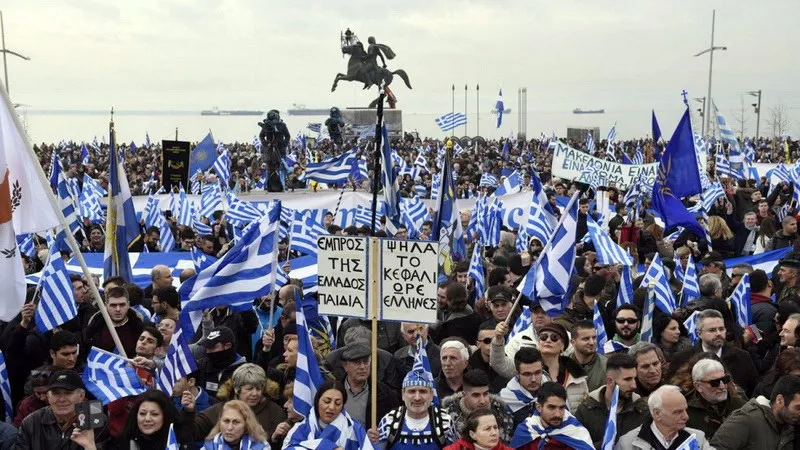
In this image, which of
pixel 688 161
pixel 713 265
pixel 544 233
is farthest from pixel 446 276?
pixel 688 161

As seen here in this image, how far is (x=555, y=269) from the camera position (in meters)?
8.53

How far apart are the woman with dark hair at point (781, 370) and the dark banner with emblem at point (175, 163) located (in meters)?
15.9

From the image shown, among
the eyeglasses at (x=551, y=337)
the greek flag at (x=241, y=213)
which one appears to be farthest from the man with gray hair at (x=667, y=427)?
the greek flag at (x=241, y=213)

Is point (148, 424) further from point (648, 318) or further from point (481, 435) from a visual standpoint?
point (648, 318)

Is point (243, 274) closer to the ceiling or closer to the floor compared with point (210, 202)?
closer to the ceiling

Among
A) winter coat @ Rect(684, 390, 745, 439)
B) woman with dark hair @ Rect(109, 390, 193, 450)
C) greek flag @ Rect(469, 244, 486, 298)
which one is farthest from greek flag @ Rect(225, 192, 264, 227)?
winter coat @ Rect(684, 390, 745, 439)

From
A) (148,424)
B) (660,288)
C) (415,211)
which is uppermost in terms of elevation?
(415,211)

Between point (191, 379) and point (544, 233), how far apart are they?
6.60 metres

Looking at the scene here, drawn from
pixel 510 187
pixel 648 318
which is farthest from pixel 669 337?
pixel 510 187

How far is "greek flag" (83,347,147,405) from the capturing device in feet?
21.5

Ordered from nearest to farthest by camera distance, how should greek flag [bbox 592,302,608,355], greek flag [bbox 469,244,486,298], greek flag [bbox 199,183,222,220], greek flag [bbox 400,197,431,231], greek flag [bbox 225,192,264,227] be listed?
greek flag [bbox 592,302,608,355] → greek flag [bbox 469,244,486,298] → greek flag [bbox 225,192,264,227] → greek flag [bbox 400,197,431,231] → greek flag [bbox 199,183,222,220]

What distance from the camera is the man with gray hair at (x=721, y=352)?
268 inches

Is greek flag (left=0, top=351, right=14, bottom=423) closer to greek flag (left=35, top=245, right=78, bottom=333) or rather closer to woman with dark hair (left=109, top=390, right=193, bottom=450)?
greek flag (left=35, top=245, right=78, bottom=333)

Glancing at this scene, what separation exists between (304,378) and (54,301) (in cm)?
324
